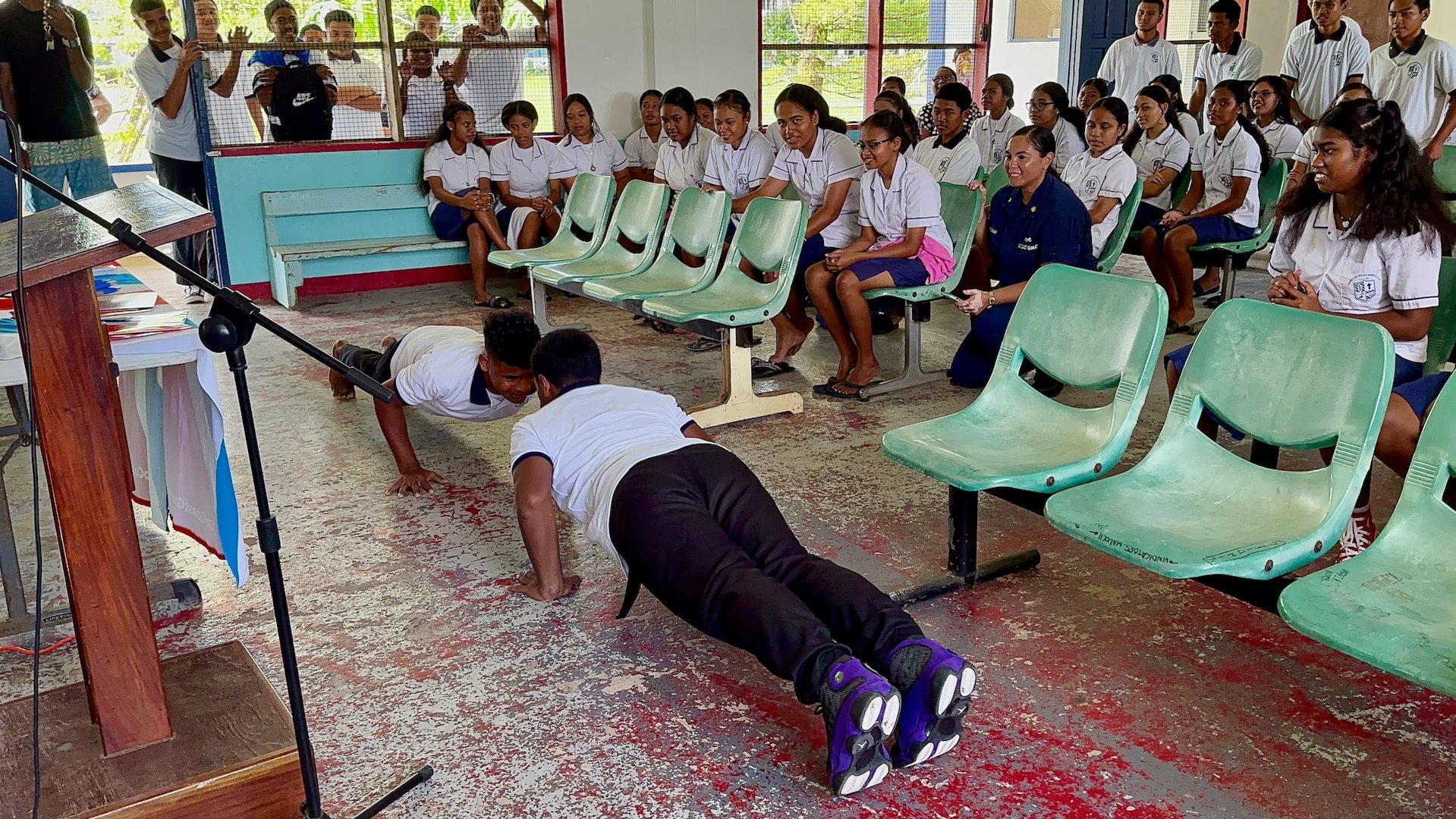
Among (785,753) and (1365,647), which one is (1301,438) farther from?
(785,753)

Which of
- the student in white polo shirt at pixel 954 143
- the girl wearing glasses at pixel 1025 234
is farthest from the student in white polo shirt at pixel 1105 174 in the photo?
the student in white polo shirt at pixel 954 143

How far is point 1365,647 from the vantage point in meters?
1.65

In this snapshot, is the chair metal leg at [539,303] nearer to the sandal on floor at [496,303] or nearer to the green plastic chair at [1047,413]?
the sandal on floor at [496,303]

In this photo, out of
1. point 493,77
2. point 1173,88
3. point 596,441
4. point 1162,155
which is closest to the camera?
point 596,441

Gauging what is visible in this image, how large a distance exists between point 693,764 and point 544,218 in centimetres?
522

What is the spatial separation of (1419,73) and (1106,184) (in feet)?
7.86

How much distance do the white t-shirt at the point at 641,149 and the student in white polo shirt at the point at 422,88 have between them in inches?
43.6

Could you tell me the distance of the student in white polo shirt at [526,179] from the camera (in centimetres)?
681

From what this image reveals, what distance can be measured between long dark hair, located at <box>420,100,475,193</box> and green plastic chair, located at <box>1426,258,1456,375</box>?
5313 millimetres

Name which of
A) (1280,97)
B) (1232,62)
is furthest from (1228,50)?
(1280,97)

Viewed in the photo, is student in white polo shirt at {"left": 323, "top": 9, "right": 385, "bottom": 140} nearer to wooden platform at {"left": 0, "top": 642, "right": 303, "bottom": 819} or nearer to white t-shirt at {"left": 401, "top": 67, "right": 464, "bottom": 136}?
white t-shirt at {"left": 401, "top": 67, "right": 464, "bottom": 136}

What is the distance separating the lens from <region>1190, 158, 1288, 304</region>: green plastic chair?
5387 millimetres

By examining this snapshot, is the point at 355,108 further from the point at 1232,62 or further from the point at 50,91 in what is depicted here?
the point at 1232,62

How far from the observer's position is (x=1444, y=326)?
2891mm
